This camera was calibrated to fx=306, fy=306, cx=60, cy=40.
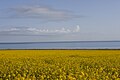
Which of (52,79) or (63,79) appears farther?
(52,79)

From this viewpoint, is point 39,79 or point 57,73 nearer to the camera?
point 39,79

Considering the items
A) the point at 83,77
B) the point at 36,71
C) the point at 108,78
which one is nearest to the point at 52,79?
the point at 83,77

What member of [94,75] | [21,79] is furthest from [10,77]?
[94,75]

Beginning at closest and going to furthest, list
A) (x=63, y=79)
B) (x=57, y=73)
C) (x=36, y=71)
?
1. (x=63, y=79)
2. (x=57, y=73)
3. (x=36, y=71)

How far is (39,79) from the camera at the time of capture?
10586 mm

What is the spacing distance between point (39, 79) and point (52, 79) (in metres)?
0.47

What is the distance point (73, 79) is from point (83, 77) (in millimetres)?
764

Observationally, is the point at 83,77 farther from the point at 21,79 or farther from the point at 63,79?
the point at 21,79

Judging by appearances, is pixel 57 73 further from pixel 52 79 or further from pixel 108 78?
pixel 108 78

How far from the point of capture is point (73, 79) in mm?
9516

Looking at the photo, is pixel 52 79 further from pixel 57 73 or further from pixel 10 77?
pixel 10 77

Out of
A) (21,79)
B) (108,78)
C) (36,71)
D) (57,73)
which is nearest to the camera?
(21,79)

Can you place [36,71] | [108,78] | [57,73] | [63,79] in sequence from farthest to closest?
[36,71], [57,73], [108,78], [63,79]

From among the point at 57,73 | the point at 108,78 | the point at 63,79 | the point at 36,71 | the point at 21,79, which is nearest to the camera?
the point at 21,79
